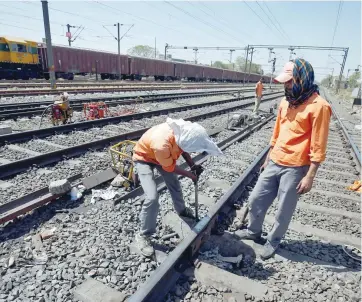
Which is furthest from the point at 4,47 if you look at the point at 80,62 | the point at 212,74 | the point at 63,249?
the point at 212,74

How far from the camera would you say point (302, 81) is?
9.02 feet

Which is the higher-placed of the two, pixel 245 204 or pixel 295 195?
pixel 295 195

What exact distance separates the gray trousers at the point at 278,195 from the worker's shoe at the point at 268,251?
0.04 m

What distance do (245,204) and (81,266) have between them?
2664mm

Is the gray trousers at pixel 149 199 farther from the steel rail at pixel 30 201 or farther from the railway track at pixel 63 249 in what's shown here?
the steel rail at pixel 30 201

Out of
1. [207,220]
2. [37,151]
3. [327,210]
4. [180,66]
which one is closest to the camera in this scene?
[207,220]

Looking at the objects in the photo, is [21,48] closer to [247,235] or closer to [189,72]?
[247,235]

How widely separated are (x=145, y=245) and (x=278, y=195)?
1.65 metres

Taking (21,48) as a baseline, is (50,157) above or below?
below

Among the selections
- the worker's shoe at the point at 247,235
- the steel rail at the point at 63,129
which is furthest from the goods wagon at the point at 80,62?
the worker's shoe at the point at 247,235

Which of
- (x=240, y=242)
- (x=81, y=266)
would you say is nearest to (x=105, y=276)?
(x=81, y=266)

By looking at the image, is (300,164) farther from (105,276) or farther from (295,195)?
(105,276)

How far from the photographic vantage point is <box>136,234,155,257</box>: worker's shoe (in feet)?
10.3

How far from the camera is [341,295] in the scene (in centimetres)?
267
